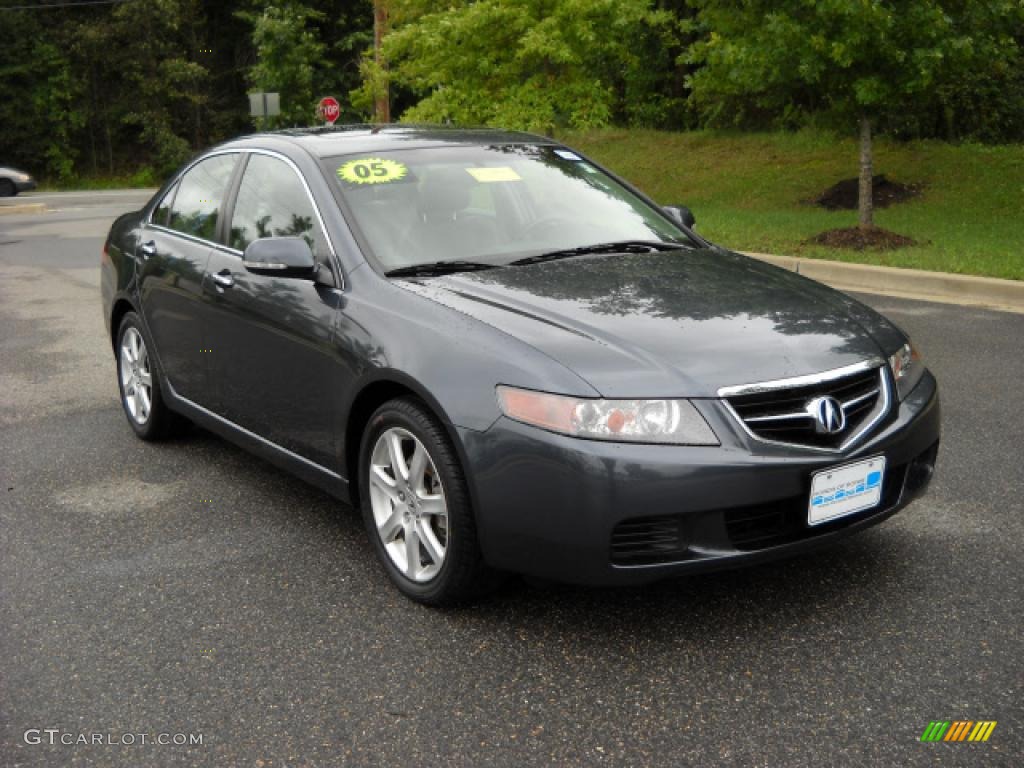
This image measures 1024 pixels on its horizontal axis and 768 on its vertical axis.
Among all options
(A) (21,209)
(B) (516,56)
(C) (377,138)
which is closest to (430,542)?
(C) (377,138)

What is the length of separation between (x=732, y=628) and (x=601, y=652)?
444mm

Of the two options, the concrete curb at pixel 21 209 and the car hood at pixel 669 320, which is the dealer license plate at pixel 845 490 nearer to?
the car hood at pixel 669 320

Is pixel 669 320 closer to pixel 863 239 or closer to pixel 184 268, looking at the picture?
pixel 184 268

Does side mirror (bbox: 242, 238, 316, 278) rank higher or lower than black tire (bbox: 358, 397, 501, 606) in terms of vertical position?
higher

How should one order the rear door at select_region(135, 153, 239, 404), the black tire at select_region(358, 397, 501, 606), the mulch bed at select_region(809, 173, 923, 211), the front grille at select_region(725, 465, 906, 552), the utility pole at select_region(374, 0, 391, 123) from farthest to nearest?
1. the utility pole at select_region(374, 0, 391, 123)
2. the mulch bed at select_region(809, 173, 923, 211)
3. the rear door at select_region(135, 153, 239, 404)
4. the black tire at select_region(358, 397, 501, 606)
5. the front grille at select_region(725, 465, 906, 552)

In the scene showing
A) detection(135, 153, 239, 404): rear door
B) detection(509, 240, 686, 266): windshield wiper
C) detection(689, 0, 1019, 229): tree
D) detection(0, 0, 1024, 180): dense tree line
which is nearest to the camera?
detection(509, 240, 686, 266): windshield wiper

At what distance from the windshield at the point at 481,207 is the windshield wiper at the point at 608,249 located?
3 cm

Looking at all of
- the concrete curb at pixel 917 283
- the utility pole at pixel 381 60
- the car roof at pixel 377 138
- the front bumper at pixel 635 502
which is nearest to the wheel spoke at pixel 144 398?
the car roof at pixel 377 138

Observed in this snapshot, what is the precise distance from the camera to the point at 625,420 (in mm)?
3354

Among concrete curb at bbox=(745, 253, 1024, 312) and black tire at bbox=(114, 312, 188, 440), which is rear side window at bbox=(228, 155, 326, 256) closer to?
black tire at bbox=(114, 312, 188, 440)

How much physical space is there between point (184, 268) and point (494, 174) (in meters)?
1.55

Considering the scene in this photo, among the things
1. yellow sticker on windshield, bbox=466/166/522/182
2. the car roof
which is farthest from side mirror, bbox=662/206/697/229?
yellow sticker on windshield, bbox=466/166/522/182

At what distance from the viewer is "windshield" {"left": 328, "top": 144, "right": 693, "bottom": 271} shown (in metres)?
4.46

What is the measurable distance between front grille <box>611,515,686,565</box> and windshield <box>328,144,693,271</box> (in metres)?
1.43
